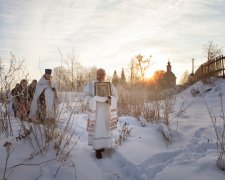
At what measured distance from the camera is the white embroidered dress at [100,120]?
201 inches

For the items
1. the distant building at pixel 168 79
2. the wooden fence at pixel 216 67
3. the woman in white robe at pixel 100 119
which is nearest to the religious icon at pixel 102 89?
the woman in white robe at pixel 100 119

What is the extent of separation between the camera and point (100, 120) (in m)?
5.18

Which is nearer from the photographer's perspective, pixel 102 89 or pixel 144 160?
pixel 144 160

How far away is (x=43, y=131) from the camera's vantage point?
15.7ft

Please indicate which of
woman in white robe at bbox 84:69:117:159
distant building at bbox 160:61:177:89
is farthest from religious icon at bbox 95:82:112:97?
distant building at bbox 160:61:177:89

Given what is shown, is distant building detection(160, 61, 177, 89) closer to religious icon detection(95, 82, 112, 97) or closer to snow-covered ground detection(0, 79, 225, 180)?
snow-covered ground detection(0, 79, 225, 180)

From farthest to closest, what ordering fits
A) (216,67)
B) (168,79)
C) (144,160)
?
(168,79) → (216,67) → (144,160)

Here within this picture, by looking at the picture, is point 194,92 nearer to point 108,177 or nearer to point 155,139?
point 155,139

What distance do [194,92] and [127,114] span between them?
8.12 m

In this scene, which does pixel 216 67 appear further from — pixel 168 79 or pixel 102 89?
pixel 168 79

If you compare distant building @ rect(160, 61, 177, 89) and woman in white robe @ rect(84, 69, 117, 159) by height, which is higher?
distant building @ rect(160, 61, 177, 89)

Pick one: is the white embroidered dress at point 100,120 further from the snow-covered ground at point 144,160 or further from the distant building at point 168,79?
the distant building at point 168,79

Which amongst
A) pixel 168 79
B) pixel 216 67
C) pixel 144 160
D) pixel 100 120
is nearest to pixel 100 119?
pixel 100 120

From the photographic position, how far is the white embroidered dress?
5117mm
